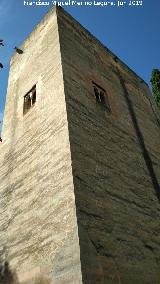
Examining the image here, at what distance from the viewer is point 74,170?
17.4 ft

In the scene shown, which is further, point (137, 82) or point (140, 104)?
point (137, 82)

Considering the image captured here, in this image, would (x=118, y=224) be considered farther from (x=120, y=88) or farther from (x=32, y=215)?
(x=120, y=88)

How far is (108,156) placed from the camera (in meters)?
6.55

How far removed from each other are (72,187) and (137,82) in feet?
26.2

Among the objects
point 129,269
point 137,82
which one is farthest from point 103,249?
point 137,82

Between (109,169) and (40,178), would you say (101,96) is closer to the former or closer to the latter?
(109,169)

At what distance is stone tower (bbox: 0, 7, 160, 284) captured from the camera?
475 cm

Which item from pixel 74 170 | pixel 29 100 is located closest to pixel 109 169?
pixel 74 170

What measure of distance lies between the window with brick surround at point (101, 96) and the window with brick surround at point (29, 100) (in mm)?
1636

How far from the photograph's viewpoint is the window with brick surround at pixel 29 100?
8188mm

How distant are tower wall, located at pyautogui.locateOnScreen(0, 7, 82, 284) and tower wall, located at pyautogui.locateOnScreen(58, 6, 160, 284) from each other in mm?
209

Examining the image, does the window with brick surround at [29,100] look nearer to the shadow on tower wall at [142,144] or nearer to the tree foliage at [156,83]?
the shadow on tower wall at [142,144]

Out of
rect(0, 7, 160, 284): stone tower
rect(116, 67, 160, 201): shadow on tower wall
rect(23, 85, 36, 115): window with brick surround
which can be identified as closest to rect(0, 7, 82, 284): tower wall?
rect(0, 7, 160, 284): stone tower

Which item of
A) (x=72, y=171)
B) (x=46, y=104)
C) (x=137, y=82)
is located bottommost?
(x=72, y=171)
